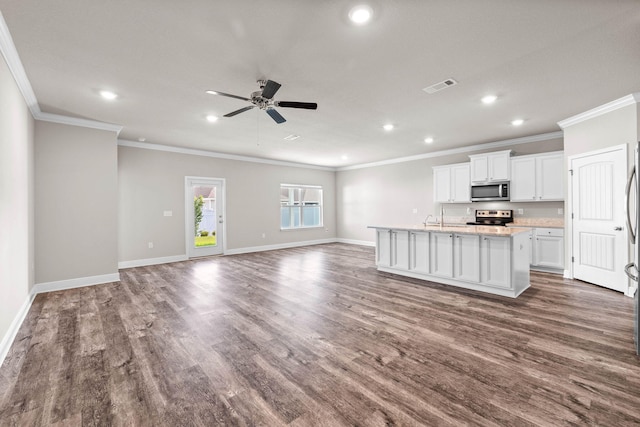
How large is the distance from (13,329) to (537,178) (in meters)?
7.93

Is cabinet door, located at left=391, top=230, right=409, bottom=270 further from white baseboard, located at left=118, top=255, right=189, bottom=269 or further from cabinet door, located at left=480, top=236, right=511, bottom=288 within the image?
white baseboard, located at left=118, top=255, right=189, bottom=269

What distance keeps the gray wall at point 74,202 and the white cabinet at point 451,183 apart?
6.76 m

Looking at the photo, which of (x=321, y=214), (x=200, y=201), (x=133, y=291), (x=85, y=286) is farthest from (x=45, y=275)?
(x=321, y=214)

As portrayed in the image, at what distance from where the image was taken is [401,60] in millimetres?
2744

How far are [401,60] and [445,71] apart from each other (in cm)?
58

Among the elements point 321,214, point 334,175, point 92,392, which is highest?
point 334,175

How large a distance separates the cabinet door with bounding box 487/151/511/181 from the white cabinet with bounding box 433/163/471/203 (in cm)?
49

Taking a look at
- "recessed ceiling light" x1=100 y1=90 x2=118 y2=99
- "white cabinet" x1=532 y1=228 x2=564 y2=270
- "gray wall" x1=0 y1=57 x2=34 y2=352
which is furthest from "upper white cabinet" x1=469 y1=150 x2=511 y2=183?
"gray wall" x1=0 y1=57 x2=34 y2=352

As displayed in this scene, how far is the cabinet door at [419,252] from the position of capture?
183 inches

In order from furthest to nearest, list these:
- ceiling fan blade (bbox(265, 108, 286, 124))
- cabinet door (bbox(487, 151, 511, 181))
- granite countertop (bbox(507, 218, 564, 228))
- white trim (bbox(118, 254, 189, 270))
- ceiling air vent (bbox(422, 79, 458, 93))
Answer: white trim (bbox(118, 254, 189, 270)) → cabinet door (bbox(487, 151, 511, 181)) → granite countertop (bbox(507, 218, 564, 228)) → ceiling fan blade (bbox(265, 108, 286, 124)) → ceiling air vent (bbox(422, 79, 458, 93))

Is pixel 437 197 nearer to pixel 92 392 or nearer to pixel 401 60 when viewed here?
pixel 401 60

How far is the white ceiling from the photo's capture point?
207 cm

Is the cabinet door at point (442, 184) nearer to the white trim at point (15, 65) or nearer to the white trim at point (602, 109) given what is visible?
the white trim at point (602, 109)

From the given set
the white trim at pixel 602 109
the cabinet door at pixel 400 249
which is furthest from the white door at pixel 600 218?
the cabinet door at pixel 400 249
